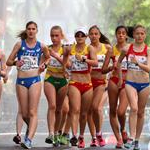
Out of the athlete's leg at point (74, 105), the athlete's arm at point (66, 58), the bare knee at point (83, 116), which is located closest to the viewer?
the athlete's leg at point (74, 105)

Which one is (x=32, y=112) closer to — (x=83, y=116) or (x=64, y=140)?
(x=83, y=116)

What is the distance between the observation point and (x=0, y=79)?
966 cm

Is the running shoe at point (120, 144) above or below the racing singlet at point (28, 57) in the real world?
below

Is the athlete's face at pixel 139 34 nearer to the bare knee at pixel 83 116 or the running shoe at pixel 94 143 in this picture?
the bare knee at pixel 83 116

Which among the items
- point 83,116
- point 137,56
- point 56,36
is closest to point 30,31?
point 56,36

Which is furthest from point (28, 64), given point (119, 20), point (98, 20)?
point (119, 20)

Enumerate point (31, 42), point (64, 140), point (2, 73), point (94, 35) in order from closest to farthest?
1. point (31, 42)
2. point (2, 73)
3. point (94, 35)
4. point (64, 140)

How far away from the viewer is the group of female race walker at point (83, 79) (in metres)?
9.23

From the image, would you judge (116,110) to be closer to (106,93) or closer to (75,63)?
(106,93)

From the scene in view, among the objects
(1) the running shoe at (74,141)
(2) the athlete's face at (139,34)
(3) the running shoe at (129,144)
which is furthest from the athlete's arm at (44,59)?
(3) the running shoe at (129,144)

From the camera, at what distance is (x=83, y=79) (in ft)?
31.3

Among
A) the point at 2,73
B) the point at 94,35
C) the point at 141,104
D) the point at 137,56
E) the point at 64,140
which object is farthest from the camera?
the point at 64,140

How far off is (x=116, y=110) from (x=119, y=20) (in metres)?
22.5

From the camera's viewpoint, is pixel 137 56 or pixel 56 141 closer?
pixel 137 56
